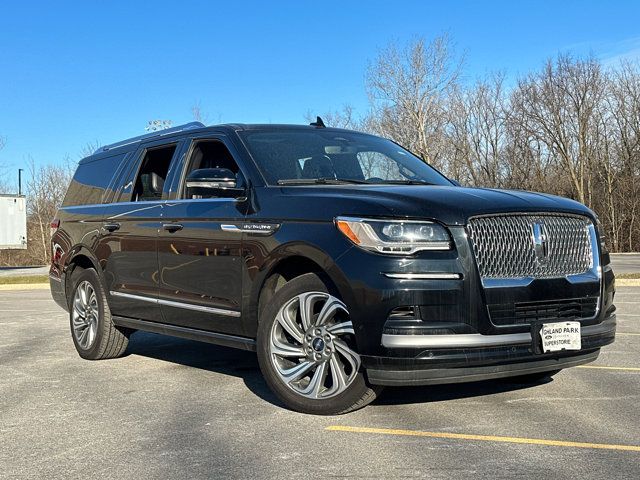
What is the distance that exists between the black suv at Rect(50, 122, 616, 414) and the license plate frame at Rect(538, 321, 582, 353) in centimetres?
1

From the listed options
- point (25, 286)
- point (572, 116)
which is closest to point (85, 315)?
point (25, 286)

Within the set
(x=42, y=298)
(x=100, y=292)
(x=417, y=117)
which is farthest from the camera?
(x=417, y=117)

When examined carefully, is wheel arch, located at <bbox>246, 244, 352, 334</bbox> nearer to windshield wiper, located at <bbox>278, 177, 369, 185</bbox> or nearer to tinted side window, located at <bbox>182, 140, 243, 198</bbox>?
windshield wiper, located at <bbox>278, 177, 369, 185</bbox>

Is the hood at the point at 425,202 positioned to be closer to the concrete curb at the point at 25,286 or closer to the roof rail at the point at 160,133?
the roof rail at the point at 160,133

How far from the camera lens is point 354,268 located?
4168 millimetres

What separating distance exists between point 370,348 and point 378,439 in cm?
Result: 51

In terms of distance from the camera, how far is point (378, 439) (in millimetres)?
3994

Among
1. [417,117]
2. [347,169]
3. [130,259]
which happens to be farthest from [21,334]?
[417,117]

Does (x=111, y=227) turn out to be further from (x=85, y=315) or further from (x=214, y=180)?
(x=214, y=180)

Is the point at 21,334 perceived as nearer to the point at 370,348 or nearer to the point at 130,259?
the point at 130,259

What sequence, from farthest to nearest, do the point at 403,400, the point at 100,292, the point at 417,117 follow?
1. the point at 417,117
2. the point at 100,292
3. the point at 403,400

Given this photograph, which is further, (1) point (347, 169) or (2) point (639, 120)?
(2) point (639, 120)

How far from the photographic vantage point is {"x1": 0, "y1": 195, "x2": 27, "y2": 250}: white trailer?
95.9 ft

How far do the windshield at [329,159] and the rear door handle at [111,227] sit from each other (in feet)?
5.63
